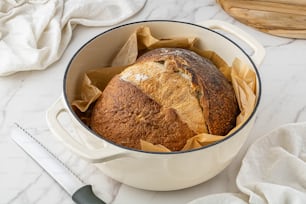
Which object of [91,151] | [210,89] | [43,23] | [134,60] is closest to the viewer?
[91,151]

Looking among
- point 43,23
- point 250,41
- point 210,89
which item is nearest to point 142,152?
point 210,89

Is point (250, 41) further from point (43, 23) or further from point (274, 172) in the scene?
point (43, 23)

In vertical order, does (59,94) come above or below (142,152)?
below

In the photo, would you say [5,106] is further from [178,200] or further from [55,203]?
[178,200]

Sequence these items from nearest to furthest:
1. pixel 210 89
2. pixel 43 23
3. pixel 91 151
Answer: pixel 91 151, pixel 210 89, pixel 43 23

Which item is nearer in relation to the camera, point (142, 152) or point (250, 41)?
point (142, 152)

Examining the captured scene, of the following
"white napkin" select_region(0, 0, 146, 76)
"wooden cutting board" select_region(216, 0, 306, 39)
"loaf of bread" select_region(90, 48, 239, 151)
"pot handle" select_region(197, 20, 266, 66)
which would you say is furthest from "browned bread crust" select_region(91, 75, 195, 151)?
"wooden cutting board" select_region(216, 0, 306, 39)

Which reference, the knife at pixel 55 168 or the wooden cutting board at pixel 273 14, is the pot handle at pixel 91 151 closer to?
the knife at pixel 55 168

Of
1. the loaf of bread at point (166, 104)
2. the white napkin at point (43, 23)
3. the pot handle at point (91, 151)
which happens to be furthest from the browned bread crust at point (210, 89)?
the white napkin at point (43, 23)
